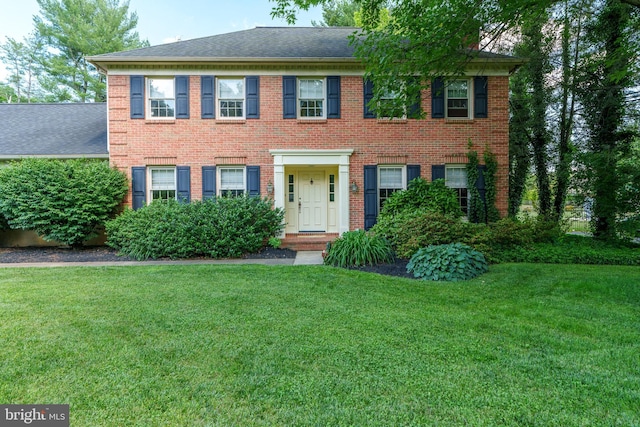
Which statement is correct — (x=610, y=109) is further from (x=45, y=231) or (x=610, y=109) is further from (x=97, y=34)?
(x=97, y=34)

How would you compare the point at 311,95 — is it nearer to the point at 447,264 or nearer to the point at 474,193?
the point at 474,193

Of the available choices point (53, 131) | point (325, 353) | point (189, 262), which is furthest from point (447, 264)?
point (53, 131)

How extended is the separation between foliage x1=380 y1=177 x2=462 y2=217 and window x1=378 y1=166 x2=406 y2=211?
432 mm

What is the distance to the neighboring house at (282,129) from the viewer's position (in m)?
9.74

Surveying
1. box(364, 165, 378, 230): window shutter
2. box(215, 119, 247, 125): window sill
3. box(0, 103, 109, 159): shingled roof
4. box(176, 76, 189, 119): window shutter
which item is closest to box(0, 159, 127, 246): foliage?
box(0, 103, 109, 159): shingled roof

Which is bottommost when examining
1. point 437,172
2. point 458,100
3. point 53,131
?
point 437,172

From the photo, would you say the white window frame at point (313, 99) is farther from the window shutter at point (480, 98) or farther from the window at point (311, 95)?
the window shutter at point (480, 98)

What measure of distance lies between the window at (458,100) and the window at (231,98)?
6.22 meters

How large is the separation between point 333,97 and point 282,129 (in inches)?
70.4

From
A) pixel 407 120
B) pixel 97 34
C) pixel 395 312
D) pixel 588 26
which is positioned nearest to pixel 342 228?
pixel 407 120

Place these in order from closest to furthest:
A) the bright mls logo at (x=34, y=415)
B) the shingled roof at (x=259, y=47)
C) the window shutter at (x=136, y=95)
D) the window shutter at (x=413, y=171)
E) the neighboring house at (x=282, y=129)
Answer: the bright mls logo at (x=34, y=415) → the shingled roof at (x=259, y=47) → the window shutter at (x=136, y=95) → the neighboring house at (x=282, y=129) → the window shutter at (x=413, y=171)

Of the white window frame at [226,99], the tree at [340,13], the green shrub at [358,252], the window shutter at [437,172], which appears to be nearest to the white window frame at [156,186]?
the white window frame at [226,99]

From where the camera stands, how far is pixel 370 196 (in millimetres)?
10008

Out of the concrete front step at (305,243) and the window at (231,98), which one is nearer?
the concrete front step at (305,243)
